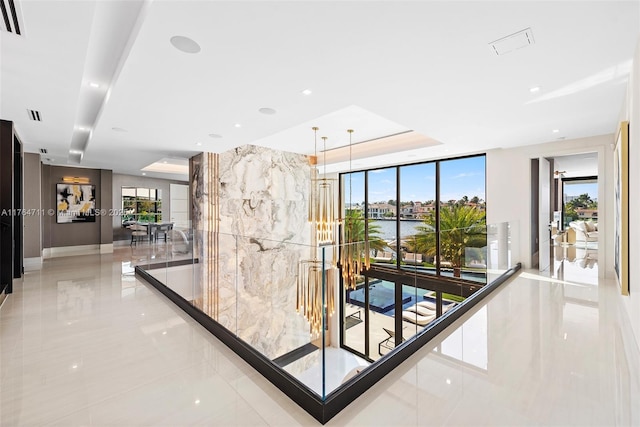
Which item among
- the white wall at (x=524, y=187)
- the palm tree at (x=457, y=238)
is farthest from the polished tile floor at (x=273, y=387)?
the white wall at (x=524, y=187)

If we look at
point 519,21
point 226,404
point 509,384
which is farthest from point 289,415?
point 519,21

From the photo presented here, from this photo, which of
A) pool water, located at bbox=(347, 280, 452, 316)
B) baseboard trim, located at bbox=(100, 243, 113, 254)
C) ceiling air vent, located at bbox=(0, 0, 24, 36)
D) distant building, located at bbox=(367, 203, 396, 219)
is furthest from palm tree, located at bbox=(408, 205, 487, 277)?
baseboard trim, located at bbox=(100, 243, 113, 254)

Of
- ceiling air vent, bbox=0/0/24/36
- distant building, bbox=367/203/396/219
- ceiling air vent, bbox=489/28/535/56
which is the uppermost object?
ceiling air vent, bbox=0/0/24/36

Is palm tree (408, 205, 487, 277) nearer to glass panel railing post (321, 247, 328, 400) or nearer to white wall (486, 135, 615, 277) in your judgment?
white wall (486, 135, 615, 277)

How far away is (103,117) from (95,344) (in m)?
3.15

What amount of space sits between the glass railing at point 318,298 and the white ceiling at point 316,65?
1.66m

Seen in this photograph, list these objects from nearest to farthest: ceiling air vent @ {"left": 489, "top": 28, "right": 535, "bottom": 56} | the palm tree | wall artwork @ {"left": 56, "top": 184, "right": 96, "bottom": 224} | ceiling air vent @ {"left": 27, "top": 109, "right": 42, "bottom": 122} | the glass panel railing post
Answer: the glass panel railing post < ceiling air vent @ {"left": 489, "top": 28, "right": 535, "bottom": 56} < the palm tree < ceiling air vent @ {"left": 27, "top": 109, "right": 42, "bottom": 122} < wall artwork @ {"left": 56, "top": 184, "right": 96, "bottom": 224}

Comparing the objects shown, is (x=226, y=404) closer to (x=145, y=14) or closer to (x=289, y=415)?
(x=289, y=415)

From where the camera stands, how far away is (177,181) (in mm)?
12656

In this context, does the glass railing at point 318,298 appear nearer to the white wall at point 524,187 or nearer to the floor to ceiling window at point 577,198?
the white wall at point 524,187

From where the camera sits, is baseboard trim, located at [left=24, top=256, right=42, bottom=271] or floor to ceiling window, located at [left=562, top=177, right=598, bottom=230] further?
floor to ceiling window, located at [left=562, top=177, right=598, bottom=230]

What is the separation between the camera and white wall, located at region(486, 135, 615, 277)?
5246 mm

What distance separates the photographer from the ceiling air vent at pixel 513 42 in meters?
2.30

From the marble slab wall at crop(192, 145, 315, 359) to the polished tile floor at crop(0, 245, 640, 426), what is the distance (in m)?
0.39
